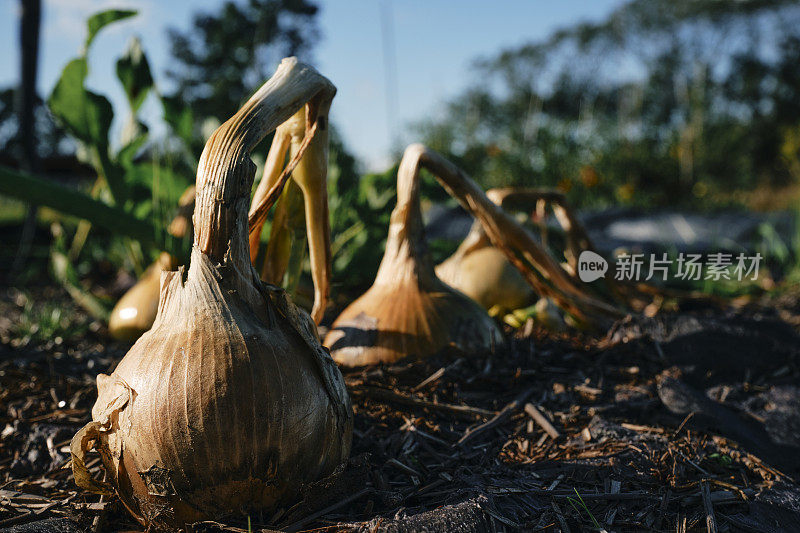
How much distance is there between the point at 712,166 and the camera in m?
13.5

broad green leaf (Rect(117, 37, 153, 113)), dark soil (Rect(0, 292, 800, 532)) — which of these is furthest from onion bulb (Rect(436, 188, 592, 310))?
→ broad green leaf (Rect(117, 37, 153, 113))

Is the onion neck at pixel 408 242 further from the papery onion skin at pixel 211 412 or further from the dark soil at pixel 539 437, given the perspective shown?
the papery onion skin at pixel 211 412

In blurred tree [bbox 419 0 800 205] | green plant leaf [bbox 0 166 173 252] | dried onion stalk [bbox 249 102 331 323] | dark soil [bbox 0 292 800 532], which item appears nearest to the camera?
dark soil [bbox 0 292 800 532]

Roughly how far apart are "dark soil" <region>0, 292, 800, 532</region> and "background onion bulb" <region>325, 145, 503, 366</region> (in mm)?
45

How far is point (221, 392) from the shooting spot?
0.75 m


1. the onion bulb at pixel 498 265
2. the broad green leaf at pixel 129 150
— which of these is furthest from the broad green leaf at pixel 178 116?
the onion bulb at pixel 498 265

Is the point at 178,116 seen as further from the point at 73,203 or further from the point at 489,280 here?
the point at 489,280

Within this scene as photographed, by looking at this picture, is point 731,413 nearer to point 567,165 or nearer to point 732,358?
point 732,358

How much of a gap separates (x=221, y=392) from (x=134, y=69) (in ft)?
6.23

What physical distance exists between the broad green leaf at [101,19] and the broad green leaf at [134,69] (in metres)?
0.21

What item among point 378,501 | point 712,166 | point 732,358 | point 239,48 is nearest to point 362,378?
point 378,501

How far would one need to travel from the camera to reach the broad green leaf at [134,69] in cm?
219

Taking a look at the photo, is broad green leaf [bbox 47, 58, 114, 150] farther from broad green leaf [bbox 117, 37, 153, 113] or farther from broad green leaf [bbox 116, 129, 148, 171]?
broad green leaf [bbox 117, 37, 153, 113]

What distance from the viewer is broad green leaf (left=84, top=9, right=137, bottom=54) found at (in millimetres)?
1915
